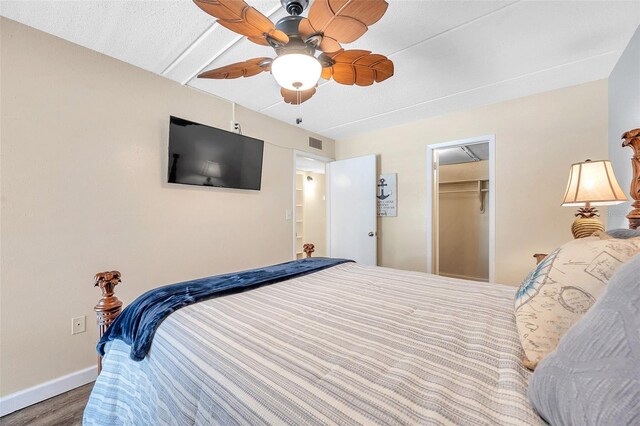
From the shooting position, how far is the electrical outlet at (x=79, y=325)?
1.87 meters

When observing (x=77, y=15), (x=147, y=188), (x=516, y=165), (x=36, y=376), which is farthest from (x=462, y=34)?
(x=36, y=376)

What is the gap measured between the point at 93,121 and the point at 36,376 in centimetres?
182

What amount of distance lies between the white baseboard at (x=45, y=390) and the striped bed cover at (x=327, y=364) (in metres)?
0.84

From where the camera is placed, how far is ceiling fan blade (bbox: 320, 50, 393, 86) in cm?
155

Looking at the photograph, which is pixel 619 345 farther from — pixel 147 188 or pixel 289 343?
pixel 147 188

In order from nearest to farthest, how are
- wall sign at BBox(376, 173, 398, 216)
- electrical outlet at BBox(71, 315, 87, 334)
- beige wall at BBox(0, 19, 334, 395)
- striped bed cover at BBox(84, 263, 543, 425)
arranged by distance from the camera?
striped bed cover at BBox(84, 263, 543, 425) → beige wall at BBox(0, 19, 334, 395) → electrical outlet at BBox(71, 315, 87, 334) → wall sign at BBox(376, 173, 398, 216)

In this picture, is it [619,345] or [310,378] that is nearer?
[619,345]

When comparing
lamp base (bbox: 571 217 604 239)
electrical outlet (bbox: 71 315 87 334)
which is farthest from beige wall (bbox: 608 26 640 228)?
electrical outlet (bbox: 71 315 87 334)

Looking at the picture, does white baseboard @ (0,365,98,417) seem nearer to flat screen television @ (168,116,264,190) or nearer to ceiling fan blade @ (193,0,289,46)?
flat screen television @ (168,116,264,190)

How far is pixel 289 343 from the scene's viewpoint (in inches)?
35.8

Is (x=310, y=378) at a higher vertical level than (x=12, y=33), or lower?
lower

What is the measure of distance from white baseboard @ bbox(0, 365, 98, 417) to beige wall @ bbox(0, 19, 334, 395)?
0.14 feet

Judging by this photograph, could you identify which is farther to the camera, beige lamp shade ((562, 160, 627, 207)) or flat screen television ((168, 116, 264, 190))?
flat screen television ((168, 116, 264, 190))

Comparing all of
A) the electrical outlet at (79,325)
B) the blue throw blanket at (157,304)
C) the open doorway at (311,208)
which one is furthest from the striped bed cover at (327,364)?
the open doorway at (311,208)
